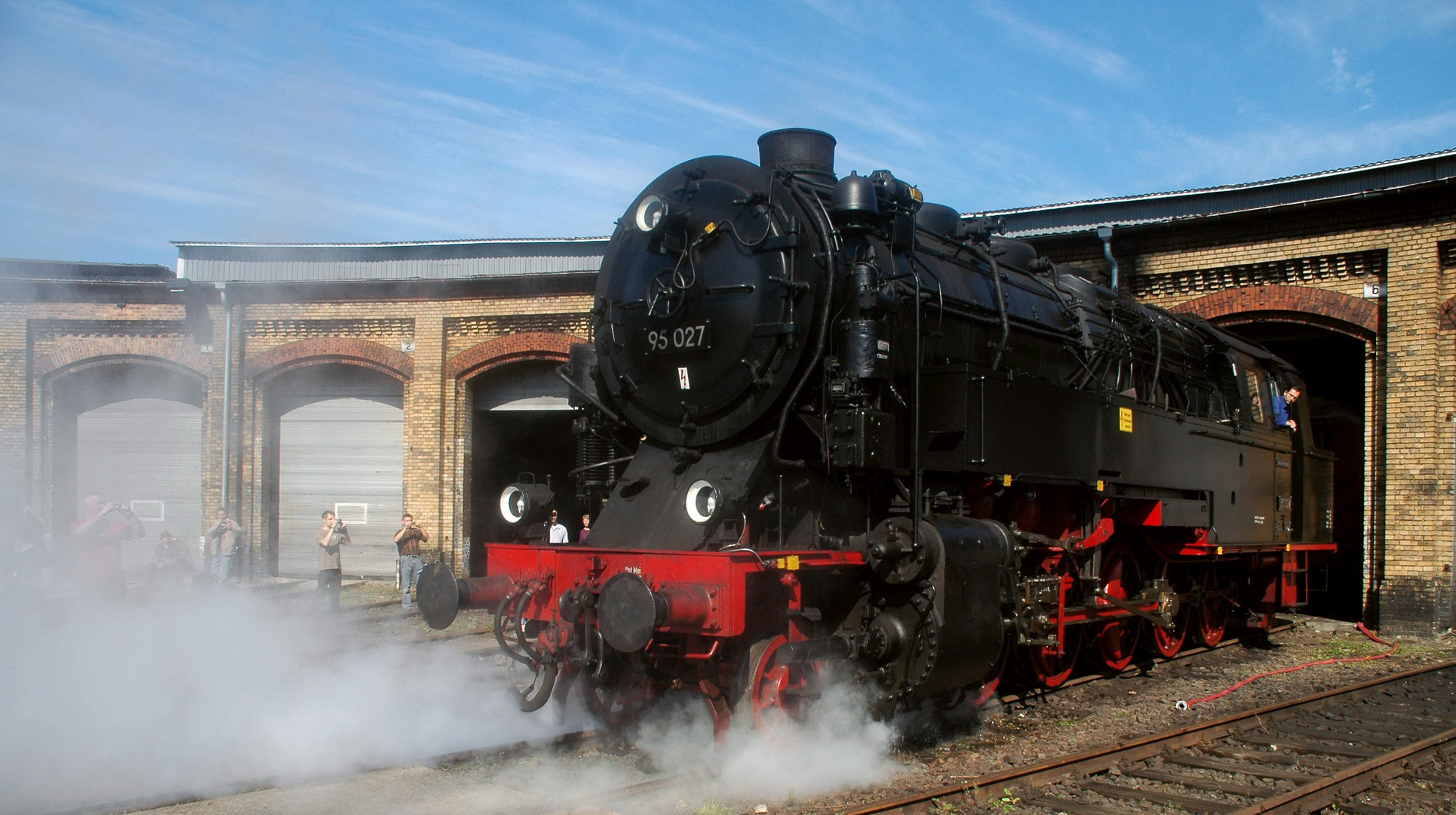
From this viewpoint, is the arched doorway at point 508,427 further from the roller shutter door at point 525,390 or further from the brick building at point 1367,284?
the brick building at point 1367,284

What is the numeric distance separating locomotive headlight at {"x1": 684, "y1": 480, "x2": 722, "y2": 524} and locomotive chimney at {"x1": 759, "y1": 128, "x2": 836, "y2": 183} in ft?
6.68

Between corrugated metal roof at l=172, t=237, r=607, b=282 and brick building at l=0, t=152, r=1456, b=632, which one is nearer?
brick building at l=0, t=152, r=1456, b=632

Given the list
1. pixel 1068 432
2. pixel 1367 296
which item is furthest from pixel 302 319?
pixel 1367 296

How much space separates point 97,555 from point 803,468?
5965mm

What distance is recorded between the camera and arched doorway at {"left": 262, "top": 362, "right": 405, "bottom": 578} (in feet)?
49.3

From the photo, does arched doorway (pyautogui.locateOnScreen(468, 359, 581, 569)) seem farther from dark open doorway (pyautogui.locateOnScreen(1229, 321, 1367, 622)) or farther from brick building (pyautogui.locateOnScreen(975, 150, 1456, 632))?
dark open doorway (pyautogui.locateOnScreen(1229, 321, 1367, 622))

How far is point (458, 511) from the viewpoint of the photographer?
14344mm

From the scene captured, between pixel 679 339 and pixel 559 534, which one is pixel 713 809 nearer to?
pixel 679 339

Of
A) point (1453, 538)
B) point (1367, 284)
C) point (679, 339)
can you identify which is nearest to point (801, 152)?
point (679, 339)

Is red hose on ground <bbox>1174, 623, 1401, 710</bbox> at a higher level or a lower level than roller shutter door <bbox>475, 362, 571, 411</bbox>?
lower

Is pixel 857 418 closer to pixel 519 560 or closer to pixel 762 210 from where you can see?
pixel 762 210

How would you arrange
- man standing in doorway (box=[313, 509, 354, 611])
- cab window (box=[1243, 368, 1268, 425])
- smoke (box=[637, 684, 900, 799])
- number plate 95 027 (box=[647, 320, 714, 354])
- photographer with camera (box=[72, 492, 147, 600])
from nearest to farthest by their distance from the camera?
smoke (box=[637, 684, 900, 799])
number plate 95 027 (box=[647, 320, 714, 354])
photographer with camera (box=[72, 492, 147, 600])
cab window (box=[1243, 368, 1268, 425])
man standing in doorway (box=[313, 509, 354, 611])

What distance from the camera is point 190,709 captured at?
608cm

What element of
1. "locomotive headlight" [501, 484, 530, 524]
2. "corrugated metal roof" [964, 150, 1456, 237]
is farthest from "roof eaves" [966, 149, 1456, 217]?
"locomotive headlight" [501, 484, 530, 524]
